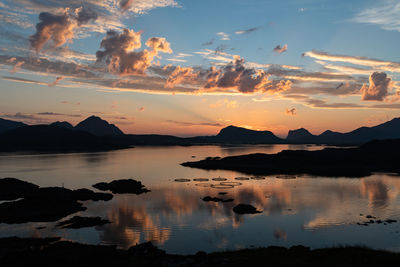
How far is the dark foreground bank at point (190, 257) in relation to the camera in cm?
3450

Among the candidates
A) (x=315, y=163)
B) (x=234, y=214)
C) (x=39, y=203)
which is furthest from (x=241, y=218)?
(x=315, y=163)

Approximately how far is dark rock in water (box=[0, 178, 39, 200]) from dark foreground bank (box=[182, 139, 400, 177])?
332 ft

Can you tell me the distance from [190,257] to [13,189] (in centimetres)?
7898

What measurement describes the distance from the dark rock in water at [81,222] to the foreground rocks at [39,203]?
5.13m

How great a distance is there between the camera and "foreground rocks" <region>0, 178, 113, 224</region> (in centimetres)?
6531

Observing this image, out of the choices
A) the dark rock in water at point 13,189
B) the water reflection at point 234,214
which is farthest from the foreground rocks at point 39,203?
the water reflection at point 234,214

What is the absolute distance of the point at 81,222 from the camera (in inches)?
2384

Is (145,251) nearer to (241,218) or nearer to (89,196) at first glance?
(241,218)

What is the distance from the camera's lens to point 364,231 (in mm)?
55188

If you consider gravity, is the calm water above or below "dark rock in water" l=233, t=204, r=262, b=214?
below

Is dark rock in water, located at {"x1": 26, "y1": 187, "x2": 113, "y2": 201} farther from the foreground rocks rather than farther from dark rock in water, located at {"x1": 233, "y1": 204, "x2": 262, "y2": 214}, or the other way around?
dark rock in water, located at {"x1": 233, "y1": 204, "x2": 262, "y2": 214}

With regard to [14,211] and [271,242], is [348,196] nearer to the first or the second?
[271,242]

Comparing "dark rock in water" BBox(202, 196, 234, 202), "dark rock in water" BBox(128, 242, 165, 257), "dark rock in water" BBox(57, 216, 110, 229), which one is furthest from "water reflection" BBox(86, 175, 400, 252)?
"dark rock in water" BBox(128, 242, 165, 257)

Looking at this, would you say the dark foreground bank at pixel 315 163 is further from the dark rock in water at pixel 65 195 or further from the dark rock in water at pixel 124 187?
the dark rock in water at pixel 65 195
